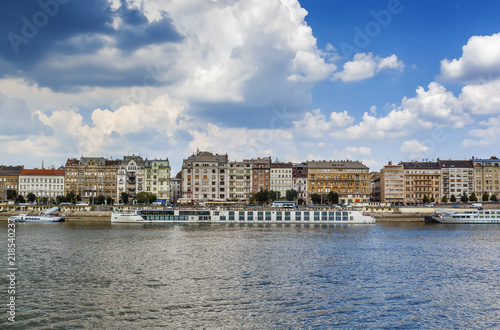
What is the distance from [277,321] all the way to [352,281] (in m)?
12.2

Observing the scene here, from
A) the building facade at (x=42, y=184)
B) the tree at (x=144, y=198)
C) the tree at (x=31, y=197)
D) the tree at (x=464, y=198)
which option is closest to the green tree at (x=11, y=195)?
the building facade at (x=42, y=184)

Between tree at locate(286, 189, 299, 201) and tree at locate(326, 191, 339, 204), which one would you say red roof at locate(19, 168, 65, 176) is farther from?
tree at locate(326, 191, 339, 204)

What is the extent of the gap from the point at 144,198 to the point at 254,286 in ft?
362

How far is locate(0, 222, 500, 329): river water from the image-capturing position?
1075 inches

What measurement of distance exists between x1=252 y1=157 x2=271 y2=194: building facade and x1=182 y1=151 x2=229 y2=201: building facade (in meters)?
9.36

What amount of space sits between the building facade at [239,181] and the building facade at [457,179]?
65163 millimetres

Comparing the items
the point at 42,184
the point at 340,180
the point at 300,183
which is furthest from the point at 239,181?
the point at 42,184

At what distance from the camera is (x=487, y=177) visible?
163 m

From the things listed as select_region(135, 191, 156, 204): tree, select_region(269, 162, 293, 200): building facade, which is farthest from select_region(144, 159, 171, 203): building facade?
select_region(269, 162, 293, 200): building facade

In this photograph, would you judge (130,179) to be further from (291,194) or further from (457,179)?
(457,179)

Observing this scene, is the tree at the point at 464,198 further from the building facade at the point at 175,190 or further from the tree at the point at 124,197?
the tree at the point at 124,197

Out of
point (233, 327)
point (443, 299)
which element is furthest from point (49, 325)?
point (443, 299)

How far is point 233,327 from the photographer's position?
25688 mm

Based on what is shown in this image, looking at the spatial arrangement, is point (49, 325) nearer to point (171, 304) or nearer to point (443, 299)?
point (171, 304)
